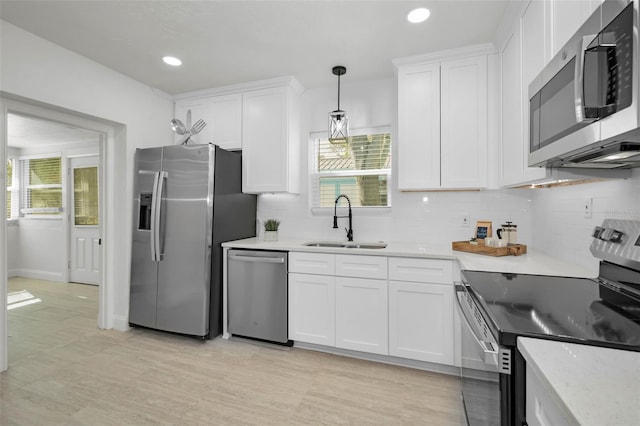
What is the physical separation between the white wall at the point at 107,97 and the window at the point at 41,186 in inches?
128

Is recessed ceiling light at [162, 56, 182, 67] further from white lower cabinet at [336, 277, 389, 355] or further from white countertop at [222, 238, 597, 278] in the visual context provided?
Answer: white lower cabinet at [336, 277, 389, 355]

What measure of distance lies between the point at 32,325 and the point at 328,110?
4.01 metres

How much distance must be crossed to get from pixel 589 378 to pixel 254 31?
8.83ft

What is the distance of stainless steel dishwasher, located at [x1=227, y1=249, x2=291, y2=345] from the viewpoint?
2711 mm

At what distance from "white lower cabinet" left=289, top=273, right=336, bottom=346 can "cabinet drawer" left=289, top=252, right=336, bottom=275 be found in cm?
4

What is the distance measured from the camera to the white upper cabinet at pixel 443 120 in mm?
2531

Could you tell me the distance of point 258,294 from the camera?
9.17 ft

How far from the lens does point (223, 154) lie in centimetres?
302

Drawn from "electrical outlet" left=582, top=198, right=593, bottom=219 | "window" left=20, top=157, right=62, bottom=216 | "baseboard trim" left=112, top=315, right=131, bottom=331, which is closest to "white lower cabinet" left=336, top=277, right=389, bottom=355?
"electrical outlet" left=582, top=198, right=593, bottom=219

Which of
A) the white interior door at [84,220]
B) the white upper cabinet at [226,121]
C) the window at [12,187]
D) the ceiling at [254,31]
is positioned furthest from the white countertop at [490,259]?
the window at [12,187]

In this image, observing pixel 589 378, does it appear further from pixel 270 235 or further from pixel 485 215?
pixel 270 235

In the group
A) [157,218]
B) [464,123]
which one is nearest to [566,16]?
[464,123]

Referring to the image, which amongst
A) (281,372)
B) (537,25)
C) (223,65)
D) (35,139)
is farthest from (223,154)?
(35,139)

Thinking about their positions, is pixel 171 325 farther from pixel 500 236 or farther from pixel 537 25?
pixel 537 25
